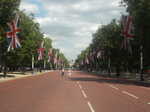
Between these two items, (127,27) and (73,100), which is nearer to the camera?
(73,100)

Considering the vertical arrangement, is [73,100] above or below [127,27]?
below

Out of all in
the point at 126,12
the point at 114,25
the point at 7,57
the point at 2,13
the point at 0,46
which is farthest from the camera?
the point at 114,25

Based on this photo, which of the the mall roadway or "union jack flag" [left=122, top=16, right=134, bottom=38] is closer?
the the mall roadway

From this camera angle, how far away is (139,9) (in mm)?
40969

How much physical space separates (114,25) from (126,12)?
2806 cm

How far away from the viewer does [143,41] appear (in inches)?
1689

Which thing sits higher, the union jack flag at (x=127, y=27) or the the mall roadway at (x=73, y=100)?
the union jack flag at (x=127, y=27)

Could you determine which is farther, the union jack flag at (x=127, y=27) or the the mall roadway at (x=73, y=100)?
the union jack flag at (x=127, y=27)

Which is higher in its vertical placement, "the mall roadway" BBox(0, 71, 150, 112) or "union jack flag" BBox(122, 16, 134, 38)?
"union jack flag" BBox(122, 16, 134, 38)

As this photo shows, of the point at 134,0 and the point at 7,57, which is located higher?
the point at 134,0

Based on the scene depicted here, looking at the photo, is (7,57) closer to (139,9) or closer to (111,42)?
(111,42)

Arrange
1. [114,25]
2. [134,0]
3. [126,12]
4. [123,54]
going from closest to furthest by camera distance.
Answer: [134,0] → [126,12] → [123,54] → [114,25]

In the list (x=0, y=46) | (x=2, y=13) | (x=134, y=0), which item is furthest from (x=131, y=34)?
(x=0, y=46)

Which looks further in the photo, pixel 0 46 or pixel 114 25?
pixel 114 25
